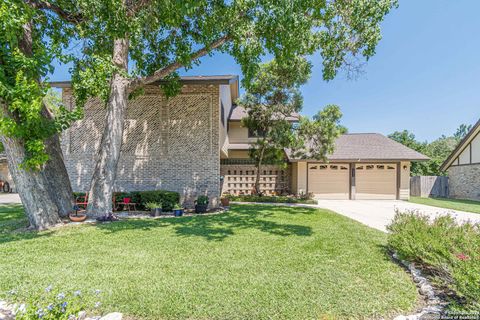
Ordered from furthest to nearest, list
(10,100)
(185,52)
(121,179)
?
1. (121,179)
2. (185,52)
3. (10,100)

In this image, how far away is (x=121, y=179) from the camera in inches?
424

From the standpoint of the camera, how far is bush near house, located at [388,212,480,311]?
2705 mm

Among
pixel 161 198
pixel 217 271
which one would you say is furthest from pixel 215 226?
pixel 161 198

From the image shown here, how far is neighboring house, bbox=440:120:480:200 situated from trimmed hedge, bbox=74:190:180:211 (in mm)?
18775

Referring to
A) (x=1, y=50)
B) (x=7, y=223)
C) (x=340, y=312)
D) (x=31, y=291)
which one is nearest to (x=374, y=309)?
(x=340, y=312)

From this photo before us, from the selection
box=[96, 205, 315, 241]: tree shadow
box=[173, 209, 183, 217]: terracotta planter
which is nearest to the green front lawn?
box=[96, 205, 315, 241]: tree shadow

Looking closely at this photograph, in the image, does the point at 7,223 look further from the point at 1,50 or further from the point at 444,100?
the point at 444,100

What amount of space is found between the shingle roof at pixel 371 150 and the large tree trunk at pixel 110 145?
9862 mm

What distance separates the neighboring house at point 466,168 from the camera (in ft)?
50.6

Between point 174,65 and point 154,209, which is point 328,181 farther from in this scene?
point 174,65

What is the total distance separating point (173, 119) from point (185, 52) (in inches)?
136

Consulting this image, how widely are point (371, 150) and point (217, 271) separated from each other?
1521 centimetres

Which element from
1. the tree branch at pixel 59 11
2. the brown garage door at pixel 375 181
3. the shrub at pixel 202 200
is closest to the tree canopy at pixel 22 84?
the tree branch at pixel 59 11

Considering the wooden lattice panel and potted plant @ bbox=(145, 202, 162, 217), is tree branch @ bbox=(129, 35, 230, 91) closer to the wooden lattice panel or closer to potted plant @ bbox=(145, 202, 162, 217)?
potted plant @ bbox=(145, 202, 162, 217)
